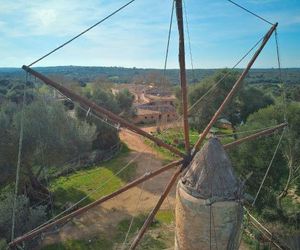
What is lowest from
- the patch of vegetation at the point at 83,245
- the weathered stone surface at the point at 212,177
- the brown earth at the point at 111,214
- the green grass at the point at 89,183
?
the patch of vegetation at the point at 83,245

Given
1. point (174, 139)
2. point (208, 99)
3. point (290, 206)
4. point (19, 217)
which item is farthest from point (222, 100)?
point (19, 217)

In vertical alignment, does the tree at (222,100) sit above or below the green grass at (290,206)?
above

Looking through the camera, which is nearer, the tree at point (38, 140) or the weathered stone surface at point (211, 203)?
Result: the weathered stone surface at point (211, 203)

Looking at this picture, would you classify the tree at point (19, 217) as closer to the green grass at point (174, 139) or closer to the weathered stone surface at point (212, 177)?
the weathered stone surface at point (212, 177)

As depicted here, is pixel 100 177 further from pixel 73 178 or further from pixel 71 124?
pixel 71 124

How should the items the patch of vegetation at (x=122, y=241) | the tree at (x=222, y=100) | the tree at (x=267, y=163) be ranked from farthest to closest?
the tree at (x=222, y=100) < the tree at (x=267, y=163) < the patch of vegetation at (x=122, y=241)

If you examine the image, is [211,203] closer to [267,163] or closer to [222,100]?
[267,163]

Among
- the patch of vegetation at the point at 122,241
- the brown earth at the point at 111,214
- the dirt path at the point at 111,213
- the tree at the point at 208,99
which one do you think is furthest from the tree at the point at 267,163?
the tree at the point at 208,99

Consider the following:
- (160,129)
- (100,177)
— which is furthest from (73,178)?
(160,129)

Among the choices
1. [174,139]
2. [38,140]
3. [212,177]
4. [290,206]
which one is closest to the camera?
[212,177]
